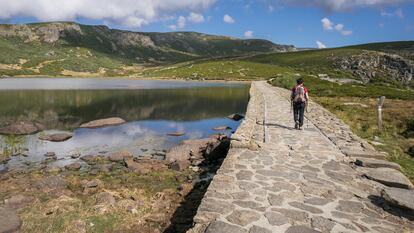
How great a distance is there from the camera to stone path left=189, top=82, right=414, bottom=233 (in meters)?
7.99

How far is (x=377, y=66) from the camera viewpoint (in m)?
152

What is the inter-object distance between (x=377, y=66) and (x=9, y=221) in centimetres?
16361

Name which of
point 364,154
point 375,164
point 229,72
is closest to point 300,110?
point 364,154

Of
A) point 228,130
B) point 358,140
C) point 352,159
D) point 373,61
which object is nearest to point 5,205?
point 352,159

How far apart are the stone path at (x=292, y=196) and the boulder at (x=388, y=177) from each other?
244 mm

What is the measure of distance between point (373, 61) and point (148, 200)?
16231cm

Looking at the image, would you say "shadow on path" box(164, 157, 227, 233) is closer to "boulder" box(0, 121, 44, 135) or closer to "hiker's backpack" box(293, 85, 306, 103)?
"hiker's backpack" box(293, 85, 306, 103)

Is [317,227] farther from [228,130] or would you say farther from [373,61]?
[373,61]

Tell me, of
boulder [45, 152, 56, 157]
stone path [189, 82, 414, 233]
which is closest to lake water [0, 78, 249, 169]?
boulder [45, 152, 56, 157]

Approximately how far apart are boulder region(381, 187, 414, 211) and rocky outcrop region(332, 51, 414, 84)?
432 feet

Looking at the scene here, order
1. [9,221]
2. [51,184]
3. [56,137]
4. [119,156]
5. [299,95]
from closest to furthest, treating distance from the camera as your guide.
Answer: [9,221], [51,184], [299,95], [119,156], [56,137]

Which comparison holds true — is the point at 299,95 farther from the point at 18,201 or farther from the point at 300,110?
the point at 18,201

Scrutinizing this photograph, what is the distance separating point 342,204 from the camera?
9.20m

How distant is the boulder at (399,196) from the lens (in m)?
8.84
